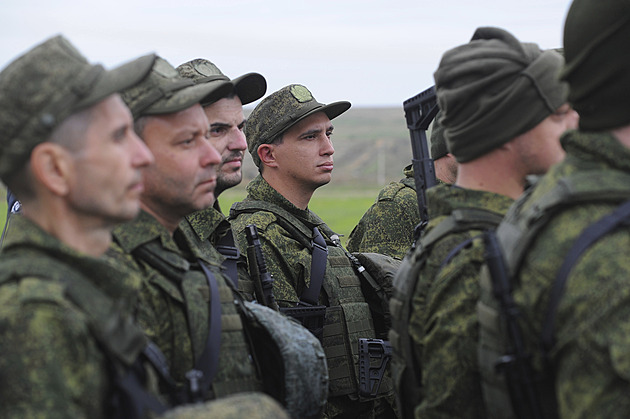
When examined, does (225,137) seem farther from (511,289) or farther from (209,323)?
(511,289)

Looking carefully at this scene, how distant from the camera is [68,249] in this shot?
7.11ft

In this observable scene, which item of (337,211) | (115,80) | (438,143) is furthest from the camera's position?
(337,211)

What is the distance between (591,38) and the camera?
2314 mm

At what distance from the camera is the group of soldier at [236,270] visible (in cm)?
196

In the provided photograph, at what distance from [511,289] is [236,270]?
218 cm

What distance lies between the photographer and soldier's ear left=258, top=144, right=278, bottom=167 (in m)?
5.63

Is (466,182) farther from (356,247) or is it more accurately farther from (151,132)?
(356,247)

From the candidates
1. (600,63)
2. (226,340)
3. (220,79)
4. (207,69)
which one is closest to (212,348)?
(226,340)

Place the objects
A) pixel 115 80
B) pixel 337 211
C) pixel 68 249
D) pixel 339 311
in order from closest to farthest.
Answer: pixel 68 249 < pixel 115 80 < pixel 339 311 < pixel 337 211

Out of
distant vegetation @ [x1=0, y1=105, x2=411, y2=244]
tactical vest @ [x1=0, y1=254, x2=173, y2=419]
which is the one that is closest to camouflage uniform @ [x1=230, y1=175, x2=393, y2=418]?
tactical vest @ [x1=0, y1=254, x2=173, y2=419]

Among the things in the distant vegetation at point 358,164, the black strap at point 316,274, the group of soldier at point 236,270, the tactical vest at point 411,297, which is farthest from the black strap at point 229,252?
the distant vegetation at point 358,164

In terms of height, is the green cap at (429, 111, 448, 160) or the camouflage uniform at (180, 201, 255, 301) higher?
the green cap at (429, 111, 448, 160)

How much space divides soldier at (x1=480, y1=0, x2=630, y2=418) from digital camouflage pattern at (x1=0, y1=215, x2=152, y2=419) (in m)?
1.32

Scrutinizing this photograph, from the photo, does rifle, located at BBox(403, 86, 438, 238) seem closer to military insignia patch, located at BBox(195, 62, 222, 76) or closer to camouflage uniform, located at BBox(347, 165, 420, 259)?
military insignia patch, located at BBox(195, 62, 222, 76)
